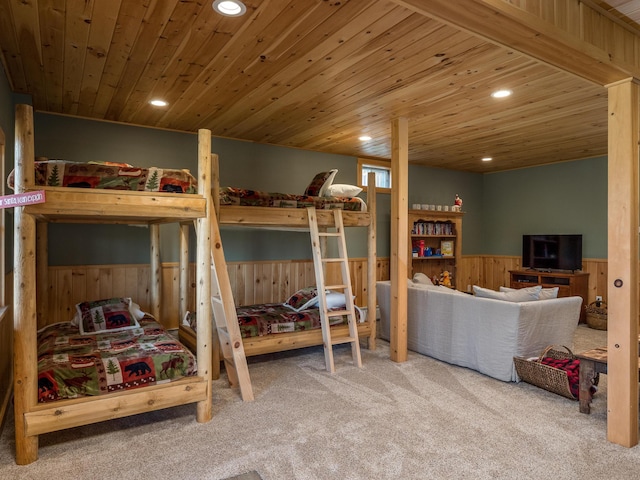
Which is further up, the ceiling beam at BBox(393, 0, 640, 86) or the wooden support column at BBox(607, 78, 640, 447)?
the ceiling beam at BBox(393, 0, 640, 86)

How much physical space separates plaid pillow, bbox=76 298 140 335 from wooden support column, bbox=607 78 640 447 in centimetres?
360

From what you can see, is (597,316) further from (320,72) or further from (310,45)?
(310,45)

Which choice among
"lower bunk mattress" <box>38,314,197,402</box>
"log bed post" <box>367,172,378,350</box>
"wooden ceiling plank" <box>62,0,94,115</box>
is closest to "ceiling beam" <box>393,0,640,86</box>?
"wooden ceiling plank" <box>62,0,94,115</box>

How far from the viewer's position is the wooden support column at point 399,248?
4.12 metres

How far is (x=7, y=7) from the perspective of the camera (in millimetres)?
2260

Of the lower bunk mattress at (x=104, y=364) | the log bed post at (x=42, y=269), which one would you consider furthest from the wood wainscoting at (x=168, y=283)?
the lower bunk mattress at (x=104, y=364)

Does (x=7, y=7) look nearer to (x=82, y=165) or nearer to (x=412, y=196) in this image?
(x=82, y=165)

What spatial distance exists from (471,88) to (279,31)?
1.75m

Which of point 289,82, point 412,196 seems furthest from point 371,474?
point 412,196

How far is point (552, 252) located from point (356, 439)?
207 inches

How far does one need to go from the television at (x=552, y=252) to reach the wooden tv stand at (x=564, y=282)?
183 mm

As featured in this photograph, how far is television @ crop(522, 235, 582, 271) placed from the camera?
621 cm

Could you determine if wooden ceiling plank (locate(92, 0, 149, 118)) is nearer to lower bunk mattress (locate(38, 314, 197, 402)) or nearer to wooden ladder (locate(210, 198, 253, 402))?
wooden ladder (locate(210, 198, 253, 402))

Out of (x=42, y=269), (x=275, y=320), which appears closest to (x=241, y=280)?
(x=275, y=320)
